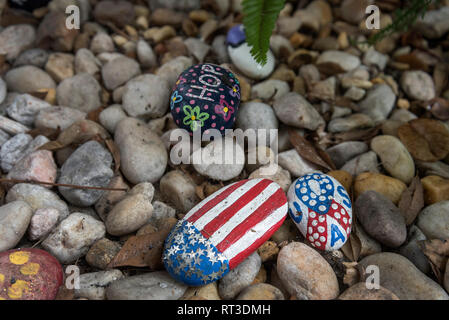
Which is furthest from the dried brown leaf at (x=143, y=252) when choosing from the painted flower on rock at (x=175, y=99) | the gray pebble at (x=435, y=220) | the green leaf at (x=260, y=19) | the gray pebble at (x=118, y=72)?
the gray pebble at (x=435, y=220)

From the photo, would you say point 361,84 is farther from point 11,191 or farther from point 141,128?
point 11,191

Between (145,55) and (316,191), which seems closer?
(316,191)

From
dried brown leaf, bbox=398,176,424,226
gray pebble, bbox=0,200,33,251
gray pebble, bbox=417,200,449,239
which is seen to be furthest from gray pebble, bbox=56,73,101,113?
gray pebble, bbox=417,200,449,239

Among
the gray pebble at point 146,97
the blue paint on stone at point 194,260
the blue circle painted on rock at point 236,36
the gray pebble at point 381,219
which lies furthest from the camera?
the blue circle painted on rock at point 236,36

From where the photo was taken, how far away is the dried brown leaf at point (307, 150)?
2.05m

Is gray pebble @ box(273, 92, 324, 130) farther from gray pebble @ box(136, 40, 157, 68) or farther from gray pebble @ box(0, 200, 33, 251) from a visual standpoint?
gray pebble @ box(0, 200, 33, 251)

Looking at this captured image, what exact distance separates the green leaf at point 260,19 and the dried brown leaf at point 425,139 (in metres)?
1.17

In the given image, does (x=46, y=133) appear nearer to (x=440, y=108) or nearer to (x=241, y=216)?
(x=241, y=216)

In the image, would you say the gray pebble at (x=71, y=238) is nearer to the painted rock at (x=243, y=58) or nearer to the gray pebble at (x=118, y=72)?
the gray pebble at (x=118, y=72)

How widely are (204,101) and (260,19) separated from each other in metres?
0.60

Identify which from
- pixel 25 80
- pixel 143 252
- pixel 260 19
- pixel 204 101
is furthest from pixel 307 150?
pixel 25 80

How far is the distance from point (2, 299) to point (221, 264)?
0.85 meters

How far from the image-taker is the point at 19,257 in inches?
59.1

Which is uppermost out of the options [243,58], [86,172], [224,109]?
[243,58]
